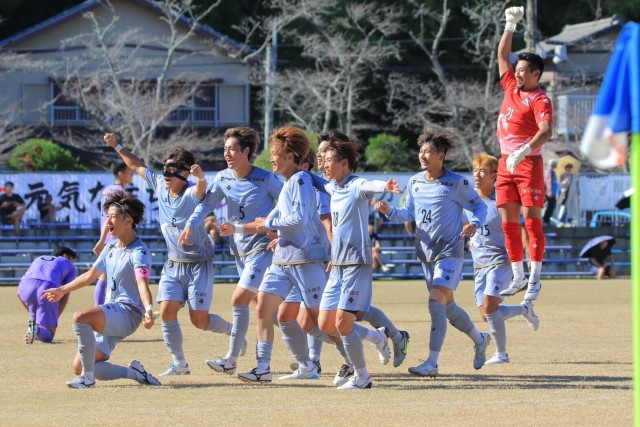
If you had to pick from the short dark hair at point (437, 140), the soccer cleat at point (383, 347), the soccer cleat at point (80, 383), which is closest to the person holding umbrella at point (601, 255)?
the short dark hair at point (437, 140)

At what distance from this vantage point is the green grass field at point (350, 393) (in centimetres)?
790

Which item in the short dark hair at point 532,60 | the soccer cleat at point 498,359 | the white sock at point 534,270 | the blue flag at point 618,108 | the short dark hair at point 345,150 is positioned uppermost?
the short dark hair at point 532,60

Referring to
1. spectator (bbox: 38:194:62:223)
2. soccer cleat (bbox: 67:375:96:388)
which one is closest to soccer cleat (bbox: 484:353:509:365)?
soccer cleat (bbox: 67:375:96:388)

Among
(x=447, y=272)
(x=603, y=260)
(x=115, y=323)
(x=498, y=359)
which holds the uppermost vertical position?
(x=447, y=272)

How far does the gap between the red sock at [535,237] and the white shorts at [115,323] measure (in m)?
3.78

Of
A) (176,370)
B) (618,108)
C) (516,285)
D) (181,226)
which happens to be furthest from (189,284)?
(618,108)

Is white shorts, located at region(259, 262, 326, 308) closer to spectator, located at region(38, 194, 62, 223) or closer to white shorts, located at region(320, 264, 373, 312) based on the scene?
white shorts, located at region(320, 264, 373, 312)

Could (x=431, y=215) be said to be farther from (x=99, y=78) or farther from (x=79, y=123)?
(x=79, y=123)

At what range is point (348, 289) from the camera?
924 centimetres

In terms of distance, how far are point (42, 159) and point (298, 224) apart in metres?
24.8

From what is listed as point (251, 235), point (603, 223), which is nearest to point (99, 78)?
point (603, 223)

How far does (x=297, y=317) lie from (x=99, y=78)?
104ft

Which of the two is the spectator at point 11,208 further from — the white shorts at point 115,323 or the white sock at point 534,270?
the white shorts at point 115,323

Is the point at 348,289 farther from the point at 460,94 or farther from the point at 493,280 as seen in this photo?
the point at 460,94
